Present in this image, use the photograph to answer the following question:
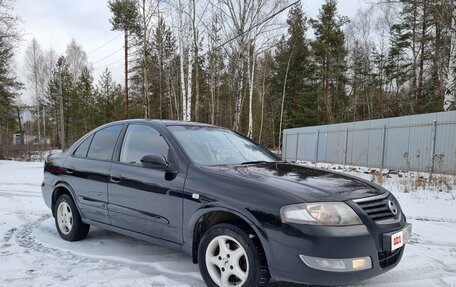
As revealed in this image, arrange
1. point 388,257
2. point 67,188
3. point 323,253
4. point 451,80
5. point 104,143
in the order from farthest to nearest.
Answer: point 451,80, point 67,188, point 104,143, point 388,257, point 323,253

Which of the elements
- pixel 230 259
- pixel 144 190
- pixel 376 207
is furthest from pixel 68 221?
pixel 376 207

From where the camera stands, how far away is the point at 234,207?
315cm

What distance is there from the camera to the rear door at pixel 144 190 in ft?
12.1

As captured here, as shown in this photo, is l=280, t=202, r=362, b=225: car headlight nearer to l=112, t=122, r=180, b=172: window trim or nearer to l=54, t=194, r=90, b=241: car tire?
l=112, t=122, r=180, b=172: window trim

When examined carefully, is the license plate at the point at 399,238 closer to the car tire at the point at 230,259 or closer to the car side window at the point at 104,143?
the car tire at the point at 230,259

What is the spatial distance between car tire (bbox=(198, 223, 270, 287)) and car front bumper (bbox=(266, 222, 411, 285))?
0.16 metres

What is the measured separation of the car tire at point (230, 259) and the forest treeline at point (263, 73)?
1873 centimetres

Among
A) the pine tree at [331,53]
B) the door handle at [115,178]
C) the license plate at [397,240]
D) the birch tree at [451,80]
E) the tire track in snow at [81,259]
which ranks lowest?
the tire track in snow at [81,259]

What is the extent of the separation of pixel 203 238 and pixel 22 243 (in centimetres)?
297

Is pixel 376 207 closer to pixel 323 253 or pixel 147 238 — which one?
pixel 323 253

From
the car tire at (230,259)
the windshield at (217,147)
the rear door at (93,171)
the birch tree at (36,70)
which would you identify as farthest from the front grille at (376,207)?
the birch tree at (36,70)

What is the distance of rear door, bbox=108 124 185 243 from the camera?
3695 mm

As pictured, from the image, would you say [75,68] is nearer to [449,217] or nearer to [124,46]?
[124,46]

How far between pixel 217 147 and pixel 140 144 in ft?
2.95
